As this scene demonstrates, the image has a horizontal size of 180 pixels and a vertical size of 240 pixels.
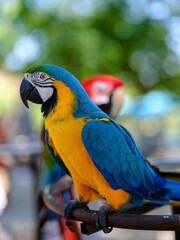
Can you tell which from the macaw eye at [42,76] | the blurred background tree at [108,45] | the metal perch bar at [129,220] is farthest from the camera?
the blurred background tree at [108,45]

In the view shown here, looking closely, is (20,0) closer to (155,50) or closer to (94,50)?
(94,50)

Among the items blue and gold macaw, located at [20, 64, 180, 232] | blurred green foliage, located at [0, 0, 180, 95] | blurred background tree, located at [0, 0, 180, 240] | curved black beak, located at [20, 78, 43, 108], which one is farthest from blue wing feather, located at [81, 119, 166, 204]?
blurred green foliage, located at [0, 0, 180, 95]

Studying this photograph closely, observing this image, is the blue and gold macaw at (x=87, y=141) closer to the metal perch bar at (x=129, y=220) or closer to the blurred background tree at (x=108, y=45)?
the metal perch bar at (x=129, y=220)

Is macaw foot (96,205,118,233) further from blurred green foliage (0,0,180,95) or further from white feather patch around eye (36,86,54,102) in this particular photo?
blurred green foliage (0,0,180,95)

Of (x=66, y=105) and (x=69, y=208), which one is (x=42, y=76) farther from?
(x=69, y=208)

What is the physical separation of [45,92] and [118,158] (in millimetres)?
202

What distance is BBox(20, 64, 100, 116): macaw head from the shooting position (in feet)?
1.94

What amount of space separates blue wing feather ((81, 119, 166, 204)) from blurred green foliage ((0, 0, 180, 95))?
3233 millimetres

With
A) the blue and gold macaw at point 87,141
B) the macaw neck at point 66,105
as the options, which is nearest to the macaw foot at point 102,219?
the blue and gold macaw at point 87,141

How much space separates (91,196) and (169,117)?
4445 mm

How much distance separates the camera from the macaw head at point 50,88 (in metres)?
0.59

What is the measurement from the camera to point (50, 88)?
0.60 metres

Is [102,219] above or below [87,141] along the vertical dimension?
below

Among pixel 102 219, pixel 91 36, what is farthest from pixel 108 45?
pixel 102 219
